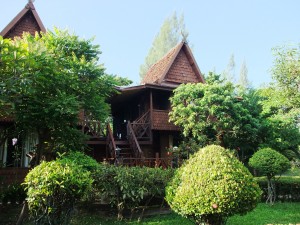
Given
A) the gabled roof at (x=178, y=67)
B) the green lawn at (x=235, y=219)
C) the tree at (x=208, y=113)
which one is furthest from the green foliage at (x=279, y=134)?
the green lawn at (x=235, y=219)

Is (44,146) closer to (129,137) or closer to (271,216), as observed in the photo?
(129,137)

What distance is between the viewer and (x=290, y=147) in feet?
53.4

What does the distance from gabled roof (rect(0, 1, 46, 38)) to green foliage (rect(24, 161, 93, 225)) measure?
893 centimetres

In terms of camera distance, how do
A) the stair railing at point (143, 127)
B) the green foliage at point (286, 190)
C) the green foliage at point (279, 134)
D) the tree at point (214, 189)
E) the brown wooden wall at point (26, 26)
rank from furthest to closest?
the green foliage at point (279, 134)
the stair railing at point (143, 127)
the brown wooden wall at point (26, 26)
the green foliage at point (286, 190)
the tree at point (214, 189)

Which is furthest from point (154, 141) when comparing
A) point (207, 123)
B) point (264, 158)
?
point (264, 158)

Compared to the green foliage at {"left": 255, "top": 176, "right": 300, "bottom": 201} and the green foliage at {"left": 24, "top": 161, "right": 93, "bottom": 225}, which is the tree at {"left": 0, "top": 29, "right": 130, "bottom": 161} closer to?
the green foliage at {"left": 24, "top": 161, "right": 93, "bottom": 225}

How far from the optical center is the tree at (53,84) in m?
6.16

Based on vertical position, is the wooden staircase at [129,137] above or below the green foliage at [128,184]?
above

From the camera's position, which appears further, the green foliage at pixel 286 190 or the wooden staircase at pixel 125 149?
the wooden staircase at pixel 125 149

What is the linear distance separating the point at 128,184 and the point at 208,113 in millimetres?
7077

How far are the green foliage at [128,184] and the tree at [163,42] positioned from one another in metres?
28.7

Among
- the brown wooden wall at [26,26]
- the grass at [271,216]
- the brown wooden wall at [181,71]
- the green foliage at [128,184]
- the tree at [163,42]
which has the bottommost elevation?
the grass at [271,216]

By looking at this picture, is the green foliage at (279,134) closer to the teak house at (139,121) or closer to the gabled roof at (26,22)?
the teak house at (139,121)

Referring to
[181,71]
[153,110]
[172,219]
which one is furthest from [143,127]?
[172,219]
